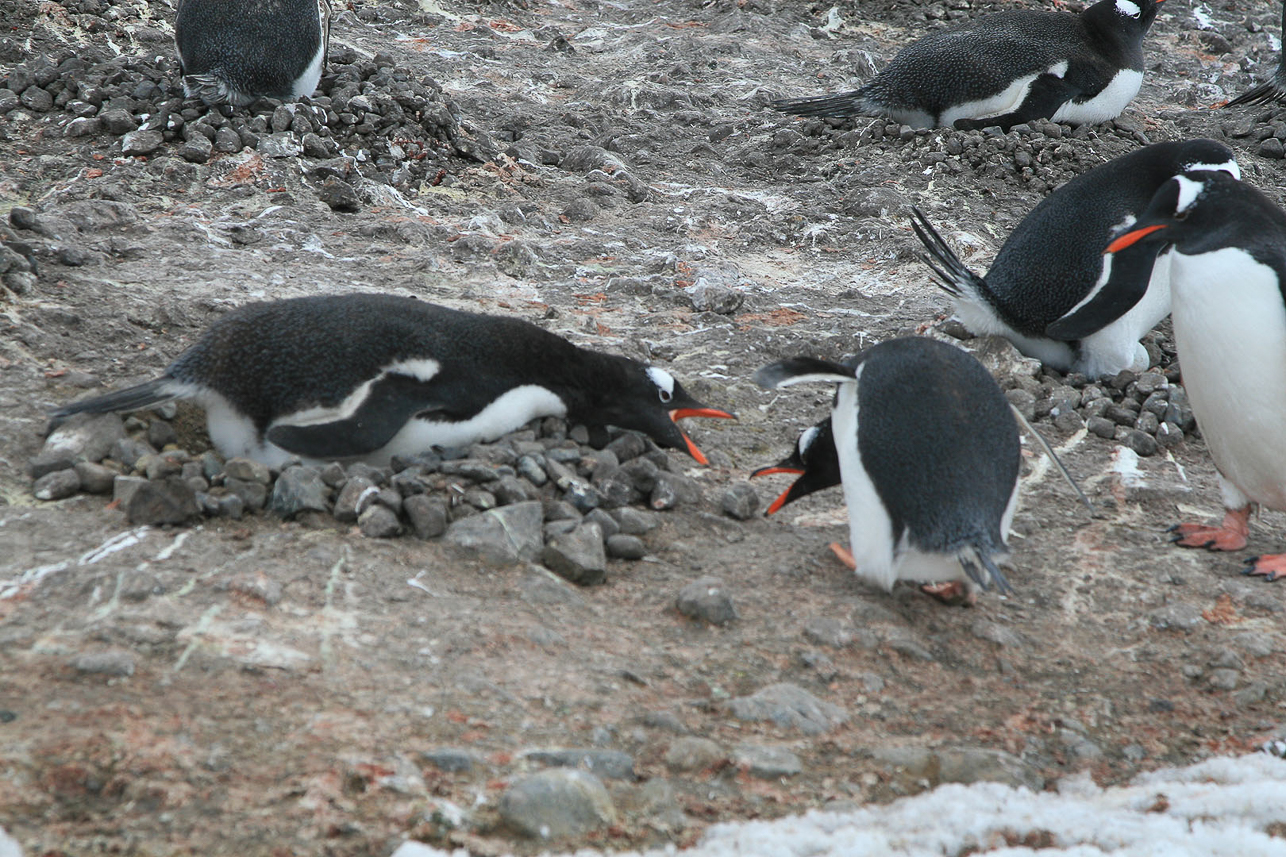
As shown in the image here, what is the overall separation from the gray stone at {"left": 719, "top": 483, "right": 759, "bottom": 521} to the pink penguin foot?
1.17 meters

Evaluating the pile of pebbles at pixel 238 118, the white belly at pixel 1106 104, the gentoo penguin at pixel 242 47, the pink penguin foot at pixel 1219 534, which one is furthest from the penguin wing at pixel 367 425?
the white belly at pixel 1106 104

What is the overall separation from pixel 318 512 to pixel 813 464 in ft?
4.20

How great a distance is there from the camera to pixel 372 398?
2754 mm

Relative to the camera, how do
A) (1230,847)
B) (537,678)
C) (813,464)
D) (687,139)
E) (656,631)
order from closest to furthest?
(1230,847)
(537,678)
(656,631)
(813,464)
(687,139)

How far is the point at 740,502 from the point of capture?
9.70 ft

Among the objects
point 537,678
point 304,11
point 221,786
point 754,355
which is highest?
point 304,11

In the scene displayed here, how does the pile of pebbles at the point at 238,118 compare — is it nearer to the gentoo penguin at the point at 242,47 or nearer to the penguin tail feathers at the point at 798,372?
the gentoo penguin at the point at 242,47

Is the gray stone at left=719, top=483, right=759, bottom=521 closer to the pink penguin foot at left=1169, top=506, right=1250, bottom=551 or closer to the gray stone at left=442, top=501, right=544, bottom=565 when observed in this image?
the gray stone at left=442, top=501, right=544, bottom=565

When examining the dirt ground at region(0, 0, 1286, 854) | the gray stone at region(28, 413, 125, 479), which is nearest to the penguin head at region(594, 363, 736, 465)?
the dirt ground at region(0, 0, 1286, 854)

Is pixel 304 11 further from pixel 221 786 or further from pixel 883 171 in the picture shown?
pixel 221 786

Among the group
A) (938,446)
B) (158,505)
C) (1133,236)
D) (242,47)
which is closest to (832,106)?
(242,47)

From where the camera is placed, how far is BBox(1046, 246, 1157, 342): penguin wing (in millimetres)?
3818

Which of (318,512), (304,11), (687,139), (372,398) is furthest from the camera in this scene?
(687,139)

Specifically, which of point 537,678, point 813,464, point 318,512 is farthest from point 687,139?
point 537,678
